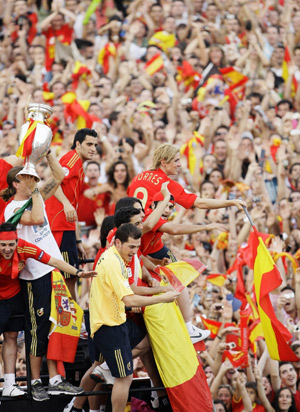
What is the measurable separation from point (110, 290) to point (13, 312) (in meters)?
0.80

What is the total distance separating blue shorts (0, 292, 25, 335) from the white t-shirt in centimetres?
19

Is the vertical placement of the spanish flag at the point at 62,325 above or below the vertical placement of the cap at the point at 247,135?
above

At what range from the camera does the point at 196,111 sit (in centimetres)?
1387

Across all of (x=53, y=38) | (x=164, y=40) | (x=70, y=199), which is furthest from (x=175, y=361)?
(x=53, y=38)

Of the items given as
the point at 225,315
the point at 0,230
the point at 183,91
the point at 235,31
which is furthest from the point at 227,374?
the point at 235,31

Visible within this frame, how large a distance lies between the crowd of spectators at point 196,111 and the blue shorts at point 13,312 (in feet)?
7.96

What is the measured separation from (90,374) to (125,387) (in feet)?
1.28

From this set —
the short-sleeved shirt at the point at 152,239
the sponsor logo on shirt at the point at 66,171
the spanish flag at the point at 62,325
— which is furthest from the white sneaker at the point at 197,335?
the sponsor logo on shirt at the point at 66,171

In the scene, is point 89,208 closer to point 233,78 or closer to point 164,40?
point 233,78

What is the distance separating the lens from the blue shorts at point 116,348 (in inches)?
280

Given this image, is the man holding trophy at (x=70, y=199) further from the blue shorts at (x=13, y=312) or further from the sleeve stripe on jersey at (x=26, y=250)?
the sleeve stripe on jersey at (x=26, y=250)

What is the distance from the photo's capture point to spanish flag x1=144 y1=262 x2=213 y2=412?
739 cm

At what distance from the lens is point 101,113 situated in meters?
14.1

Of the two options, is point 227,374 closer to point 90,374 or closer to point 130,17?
point 90,374
